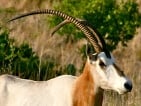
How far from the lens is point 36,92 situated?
9.12 meters

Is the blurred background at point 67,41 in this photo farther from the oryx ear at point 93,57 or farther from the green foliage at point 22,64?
the oryx ear at point 93,57

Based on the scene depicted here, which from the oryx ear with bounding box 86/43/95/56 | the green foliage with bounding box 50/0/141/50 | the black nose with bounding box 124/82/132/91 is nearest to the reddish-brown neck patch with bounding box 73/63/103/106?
the oryx ear with bounding box 86/43/95/56

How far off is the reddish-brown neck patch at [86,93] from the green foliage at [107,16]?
9290 mm

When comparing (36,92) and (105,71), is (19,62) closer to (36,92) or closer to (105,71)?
(36,92)

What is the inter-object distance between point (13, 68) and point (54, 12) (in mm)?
4820

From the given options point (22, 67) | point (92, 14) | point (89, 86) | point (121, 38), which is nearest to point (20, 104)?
point (89, 86)

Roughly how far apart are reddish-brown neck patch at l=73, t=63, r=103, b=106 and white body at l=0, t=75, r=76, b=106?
0.29ft

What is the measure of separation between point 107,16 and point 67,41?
7294 mm

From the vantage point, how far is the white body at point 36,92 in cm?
902

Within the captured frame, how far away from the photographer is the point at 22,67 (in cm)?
1473

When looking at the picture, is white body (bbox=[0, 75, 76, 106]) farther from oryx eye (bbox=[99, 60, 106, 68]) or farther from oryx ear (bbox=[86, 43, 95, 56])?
oryx eye (bbox=[99, 60, 106, 68])

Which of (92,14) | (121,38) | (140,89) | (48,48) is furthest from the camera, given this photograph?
(48,48)

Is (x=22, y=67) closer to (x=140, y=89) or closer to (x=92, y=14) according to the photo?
(x=140, y=89)

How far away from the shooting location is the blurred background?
1435 cm
